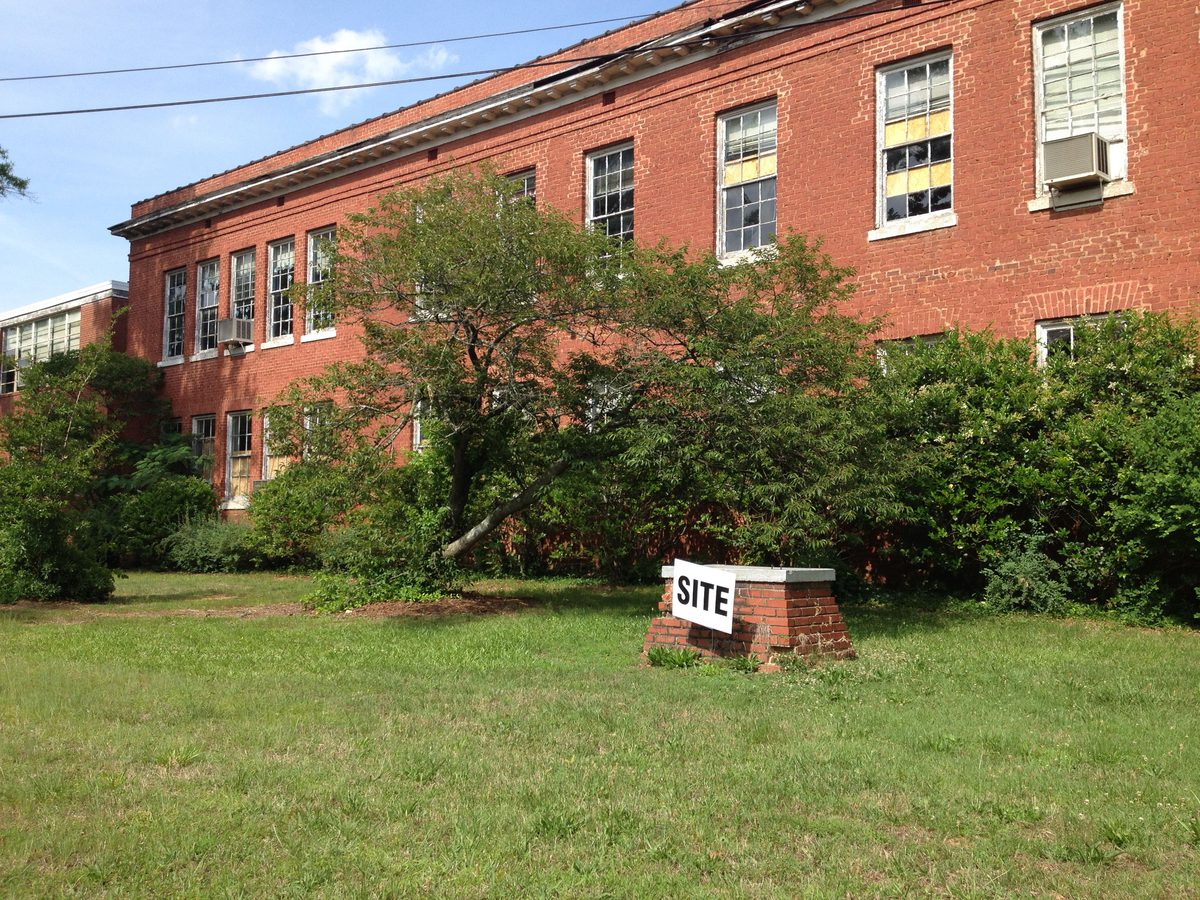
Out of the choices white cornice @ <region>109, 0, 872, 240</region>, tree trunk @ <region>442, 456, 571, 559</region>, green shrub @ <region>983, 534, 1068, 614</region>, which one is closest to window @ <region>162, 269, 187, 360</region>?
white cornice @ <region>109, 0, 872, 240</region>

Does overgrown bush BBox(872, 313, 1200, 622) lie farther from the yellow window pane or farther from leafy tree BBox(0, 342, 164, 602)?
leafy tree BBox(0, 342, 164, 602)

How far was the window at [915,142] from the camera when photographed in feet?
51.1

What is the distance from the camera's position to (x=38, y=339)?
34125 mm

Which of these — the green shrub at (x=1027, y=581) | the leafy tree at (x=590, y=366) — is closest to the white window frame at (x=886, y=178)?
the leafy tree at (x=590, y=366)

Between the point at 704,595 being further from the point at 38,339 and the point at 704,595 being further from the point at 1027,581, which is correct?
the point at 38,339

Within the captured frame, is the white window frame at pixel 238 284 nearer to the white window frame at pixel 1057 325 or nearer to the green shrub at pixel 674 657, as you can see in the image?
the white window frame at pixel 1057 325

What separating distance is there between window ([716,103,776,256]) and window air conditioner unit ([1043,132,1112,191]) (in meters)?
4.50

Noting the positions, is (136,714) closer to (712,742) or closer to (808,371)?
(712,742)

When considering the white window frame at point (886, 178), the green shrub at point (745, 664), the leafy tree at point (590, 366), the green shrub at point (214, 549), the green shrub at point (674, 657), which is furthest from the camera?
the green shrub at point (214, 549)

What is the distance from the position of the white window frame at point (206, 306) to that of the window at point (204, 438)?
161 cm

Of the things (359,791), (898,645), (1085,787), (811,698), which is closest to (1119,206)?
(898,645)

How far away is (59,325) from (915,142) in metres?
27.5

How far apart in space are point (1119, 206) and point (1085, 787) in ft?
34.6

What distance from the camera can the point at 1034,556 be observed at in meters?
12.6
